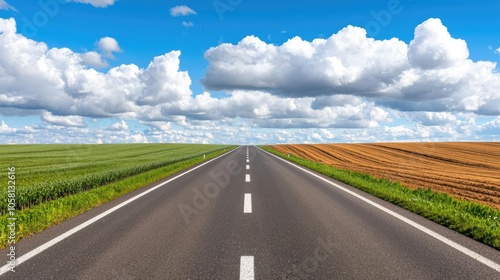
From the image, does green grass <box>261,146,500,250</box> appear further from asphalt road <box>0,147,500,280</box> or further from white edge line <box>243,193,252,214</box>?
white edge line <box>243,193,252,214</box>

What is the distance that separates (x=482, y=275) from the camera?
14.5ft

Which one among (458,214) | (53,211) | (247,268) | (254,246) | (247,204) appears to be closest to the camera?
(247,268)

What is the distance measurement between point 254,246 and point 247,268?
1.00m

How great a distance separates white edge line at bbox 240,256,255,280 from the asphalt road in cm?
1

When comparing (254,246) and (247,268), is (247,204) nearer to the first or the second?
(254,246)

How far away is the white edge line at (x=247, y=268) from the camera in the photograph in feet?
14.2

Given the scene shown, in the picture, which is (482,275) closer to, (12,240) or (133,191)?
(12,240)

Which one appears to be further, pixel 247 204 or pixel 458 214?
pixel 247 204

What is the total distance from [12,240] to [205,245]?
3.39 metres

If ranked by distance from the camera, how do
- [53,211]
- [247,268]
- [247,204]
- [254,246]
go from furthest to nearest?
[247,204], [53,211], [254,246], [247,268]

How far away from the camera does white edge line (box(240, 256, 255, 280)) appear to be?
4336mm

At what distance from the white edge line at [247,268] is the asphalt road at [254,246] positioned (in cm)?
1

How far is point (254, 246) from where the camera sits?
559cm

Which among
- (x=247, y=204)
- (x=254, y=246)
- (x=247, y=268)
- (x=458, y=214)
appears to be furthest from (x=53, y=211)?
(x=458, y=214)
